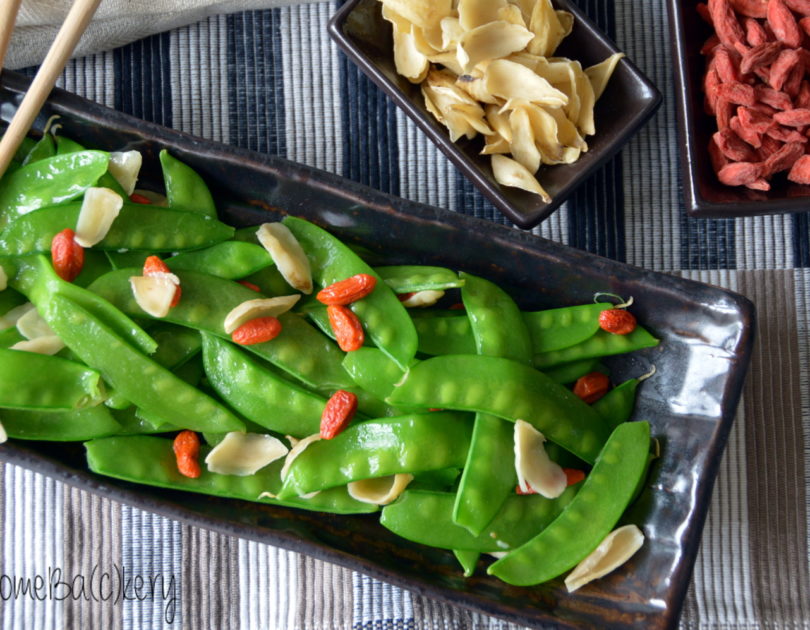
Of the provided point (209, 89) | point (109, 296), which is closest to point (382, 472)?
point (109, 296)

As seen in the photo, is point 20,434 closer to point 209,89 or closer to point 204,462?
point 204,462

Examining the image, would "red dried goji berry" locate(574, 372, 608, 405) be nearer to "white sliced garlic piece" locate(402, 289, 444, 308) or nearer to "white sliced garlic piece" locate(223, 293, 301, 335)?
"white sliced garlic piece" locate(402, 289, 444, 308)

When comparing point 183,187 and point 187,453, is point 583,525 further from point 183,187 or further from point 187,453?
point 183,187

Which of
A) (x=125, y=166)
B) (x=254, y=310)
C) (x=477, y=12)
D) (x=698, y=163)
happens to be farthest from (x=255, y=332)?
(x=698, y=163)

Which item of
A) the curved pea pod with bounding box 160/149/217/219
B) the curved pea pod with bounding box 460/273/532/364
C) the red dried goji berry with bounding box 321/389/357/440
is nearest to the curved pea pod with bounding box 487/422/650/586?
the curved pea pod with bounding box 460/273/532/364

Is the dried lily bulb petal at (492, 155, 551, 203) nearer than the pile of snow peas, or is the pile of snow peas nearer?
the pile of snow peas

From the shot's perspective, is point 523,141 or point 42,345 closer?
point 42,345

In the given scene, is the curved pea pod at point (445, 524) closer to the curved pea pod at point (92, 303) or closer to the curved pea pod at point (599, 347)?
the curved pea pod at point (599, 347)
